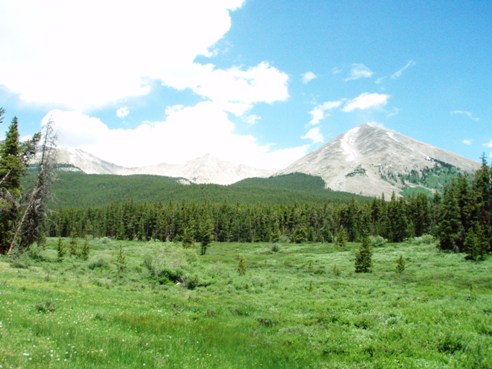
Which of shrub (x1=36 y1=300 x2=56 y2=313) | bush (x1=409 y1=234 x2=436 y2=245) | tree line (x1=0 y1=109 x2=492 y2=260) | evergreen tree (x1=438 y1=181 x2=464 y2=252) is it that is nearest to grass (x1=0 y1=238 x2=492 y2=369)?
Answer: shrub (x1=36 y1=300 x2=56 y2=313)

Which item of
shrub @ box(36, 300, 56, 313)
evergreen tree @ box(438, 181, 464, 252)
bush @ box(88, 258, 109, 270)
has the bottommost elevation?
bush @ box(88, 258, 109, 270)

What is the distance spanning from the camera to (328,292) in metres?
31.2

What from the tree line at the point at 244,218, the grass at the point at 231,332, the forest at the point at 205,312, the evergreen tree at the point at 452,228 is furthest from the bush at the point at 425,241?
the grass at the point at 231,332

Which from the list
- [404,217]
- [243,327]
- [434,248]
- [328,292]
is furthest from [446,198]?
[243,327]

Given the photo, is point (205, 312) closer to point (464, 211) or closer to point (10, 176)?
point (10, 176)

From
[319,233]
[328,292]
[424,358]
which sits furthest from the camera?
[319,233]

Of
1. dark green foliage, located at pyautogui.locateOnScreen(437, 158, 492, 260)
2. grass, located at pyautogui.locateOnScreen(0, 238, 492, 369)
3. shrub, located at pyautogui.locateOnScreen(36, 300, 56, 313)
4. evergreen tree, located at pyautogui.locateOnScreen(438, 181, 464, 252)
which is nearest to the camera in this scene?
grass, located at pyautogui.locateOnScreen(0, 238, 492, 369)

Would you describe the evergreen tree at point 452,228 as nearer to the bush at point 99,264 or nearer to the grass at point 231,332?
the grass at point 231,332

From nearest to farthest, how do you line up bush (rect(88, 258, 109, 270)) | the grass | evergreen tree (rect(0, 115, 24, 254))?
the grass, bush (rect(88, 258, 109, 270)), evergreen tree (rect(0, 115, 24, 254))

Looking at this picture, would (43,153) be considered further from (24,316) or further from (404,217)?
(404,217)

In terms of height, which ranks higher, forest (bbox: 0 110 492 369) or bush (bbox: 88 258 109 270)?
forest (bbox: 0 110 492 369)

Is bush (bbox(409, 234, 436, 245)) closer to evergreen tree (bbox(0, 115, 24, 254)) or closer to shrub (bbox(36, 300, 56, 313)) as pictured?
evergreen tree (bbox(0, 115, 24, 254))

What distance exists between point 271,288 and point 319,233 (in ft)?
362

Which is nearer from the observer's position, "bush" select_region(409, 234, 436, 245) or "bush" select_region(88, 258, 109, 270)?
"bush" select_region(88, 258, 109, 270)
